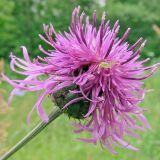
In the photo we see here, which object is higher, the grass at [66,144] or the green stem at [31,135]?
the green stem at [31,135]

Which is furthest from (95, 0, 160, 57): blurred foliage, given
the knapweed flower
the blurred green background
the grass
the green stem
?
the green stem

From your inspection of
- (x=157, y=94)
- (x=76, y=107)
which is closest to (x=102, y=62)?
(x=76, y=107)

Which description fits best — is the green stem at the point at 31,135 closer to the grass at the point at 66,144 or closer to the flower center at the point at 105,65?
the flower center at the point at 105,65

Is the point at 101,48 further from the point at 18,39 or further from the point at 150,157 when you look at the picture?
the point at 18,39

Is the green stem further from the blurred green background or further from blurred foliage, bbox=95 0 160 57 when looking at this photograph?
blurred foliage, bbox=95 0 160 57

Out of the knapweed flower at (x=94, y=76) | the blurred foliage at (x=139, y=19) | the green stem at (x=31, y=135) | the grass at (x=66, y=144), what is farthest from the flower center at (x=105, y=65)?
the blurred foliage at (x=139, y=19)

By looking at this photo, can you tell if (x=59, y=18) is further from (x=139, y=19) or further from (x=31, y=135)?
(x=31, y=135)
